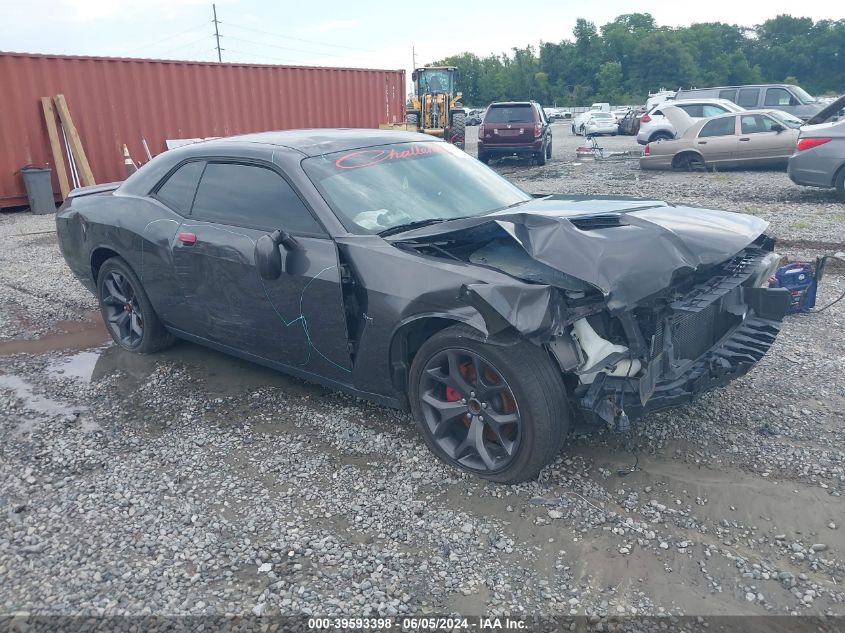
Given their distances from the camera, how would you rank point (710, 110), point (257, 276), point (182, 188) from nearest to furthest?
point (257, 276)
point (182, 188)
point (710, 110)

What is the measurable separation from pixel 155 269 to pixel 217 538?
2.32 meters

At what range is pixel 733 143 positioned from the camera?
14.7 m

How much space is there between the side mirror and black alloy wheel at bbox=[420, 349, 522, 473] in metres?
1.05

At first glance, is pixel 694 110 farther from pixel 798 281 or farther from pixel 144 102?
pixel 798 281

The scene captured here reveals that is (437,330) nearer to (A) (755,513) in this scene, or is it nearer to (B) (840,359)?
(A) (755,513)

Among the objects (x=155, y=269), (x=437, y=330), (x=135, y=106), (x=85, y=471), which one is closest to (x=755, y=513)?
(x=437, y=330)

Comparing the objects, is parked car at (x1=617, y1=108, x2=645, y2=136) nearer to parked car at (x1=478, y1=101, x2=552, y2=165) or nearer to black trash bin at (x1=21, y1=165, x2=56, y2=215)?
parked car at (x1=478, y1=101, x2=552, y2=165)

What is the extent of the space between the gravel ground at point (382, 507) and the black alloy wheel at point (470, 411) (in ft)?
0.50

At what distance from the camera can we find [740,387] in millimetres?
4230

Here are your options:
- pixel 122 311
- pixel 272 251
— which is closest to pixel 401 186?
pixel 272 251

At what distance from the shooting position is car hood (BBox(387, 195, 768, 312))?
2.98 meters

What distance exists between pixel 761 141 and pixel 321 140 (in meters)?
13.0

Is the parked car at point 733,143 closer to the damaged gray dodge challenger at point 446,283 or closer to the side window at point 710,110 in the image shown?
the side window at point 710,110

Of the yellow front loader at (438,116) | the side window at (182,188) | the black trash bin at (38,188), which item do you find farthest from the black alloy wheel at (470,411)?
the yellow front loader at (438,116)
